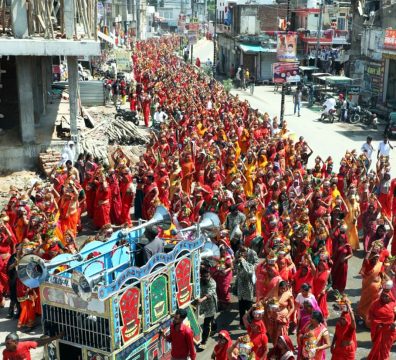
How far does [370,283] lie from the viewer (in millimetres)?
8781

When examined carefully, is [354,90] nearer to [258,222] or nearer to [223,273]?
[258,222]

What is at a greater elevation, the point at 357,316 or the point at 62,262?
the point at 62,262

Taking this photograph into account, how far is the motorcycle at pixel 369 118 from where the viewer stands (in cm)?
2621

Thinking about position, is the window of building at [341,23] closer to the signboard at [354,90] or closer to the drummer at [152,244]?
the signboard at [354,90]

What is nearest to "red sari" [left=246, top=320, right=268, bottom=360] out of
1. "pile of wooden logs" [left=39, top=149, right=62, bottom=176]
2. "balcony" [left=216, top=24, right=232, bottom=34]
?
"pile of wooden logs" [left=39, top=149, right=62, bottom=176]

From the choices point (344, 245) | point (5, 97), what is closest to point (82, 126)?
point (5, 97)

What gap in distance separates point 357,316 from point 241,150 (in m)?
8.86

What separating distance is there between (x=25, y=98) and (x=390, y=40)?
1704 centimetres

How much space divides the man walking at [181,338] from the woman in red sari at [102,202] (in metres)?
5.69

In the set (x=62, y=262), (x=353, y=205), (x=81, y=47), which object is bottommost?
(x=353, y=205)

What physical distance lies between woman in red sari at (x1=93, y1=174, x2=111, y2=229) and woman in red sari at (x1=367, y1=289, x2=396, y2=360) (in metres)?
6.46

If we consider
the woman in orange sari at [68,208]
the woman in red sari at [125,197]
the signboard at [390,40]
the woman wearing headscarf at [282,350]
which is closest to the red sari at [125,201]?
the woman in red sari at [125,197]

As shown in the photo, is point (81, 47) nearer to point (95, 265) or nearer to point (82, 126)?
point (82, 126)

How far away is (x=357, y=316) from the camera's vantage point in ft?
30.2
